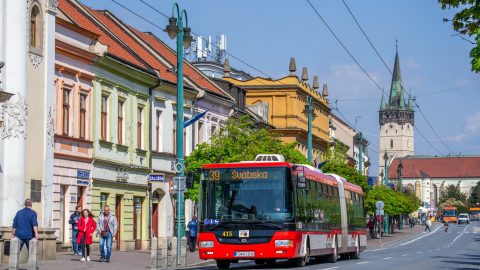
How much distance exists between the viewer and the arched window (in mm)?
29875

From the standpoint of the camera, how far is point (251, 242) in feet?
88.7

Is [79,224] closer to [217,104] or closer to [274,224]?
[274,224]

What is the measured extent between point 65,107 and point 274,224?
39.7 feet

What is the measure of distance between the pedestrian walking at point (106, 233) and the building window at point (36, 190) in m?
2.32

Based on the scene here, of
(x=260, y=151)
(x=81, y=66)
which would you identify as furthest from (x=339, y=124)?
(x=81, y=66)

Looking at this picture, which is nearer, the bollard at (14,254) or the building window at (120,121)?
the bollard at (14,254)

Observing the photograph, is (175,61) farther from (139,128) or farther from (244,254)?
(244,254)

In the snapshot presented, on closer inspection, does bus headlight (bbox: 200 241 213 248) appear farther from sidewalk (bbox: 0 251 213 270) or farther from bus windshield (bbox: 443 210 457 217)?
bus windshield (bbox: 443 210 457 217)

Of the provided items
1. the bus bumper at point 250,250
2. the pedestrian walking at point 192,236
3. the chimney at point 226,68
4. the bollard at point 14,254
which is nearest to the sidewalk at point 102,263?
the bus bumper at point 250,250

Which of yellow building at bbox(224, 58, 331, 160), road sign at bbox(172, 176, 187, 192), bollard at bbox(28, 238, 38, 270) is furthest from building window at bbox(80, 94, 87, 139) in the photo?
yellow building at bbox(224, 58, 331, 160)

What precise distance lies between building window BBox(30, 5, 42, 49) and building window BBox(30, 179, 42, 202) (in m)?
3.94

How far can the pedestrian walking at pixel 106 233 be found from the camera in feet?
103

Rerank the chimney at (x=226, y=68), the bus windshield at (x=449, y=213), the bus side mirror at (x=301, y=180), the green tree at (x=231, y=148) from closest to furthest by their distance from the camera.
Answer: the bus side mirror at (x=301, y=180) → the green tree at (x=231, y=148) → the chimney at (x=226, y=68) → the bus windshield at (x=449, y=213)

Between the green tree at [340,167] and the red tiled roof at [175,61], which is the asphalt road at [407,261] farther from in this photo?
the green tree at [340,167]
